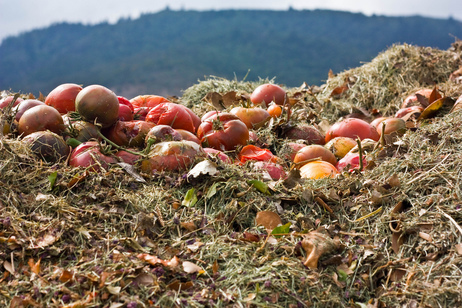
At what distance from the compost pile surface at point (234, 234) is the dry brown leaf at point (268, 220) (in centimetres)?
1

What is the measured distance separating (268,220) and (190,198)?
0.47m

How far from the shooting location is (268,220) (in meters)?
2.63

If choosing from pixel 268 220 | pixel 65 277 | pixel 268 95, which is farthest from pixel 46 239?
pixel 268 95

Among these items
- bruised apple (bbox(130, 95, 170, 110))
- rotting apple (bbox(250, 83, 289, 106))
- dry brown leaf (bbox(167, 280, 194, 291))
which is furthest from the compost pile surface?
rotting apple (bbox(250, 83, 289, 106))

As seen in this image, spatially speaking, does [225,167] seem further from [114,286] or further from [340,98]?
[340,98]

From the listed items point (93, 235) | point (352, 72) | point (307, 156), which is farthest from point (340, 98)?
point (93, 235)

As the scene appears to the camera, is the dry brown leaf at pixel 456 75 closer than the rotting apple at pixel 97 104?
No

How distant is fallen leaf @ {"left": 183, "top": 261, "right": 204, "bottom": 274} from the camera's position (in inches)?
85.5

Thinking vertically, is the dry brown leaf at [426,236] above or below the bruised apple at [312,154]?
above

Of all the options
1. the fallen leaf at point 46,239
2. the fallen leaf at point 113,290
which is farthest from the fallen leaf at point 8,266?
the fallen leaf at point 113,290

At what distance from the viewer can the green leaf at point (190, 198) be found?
274cm

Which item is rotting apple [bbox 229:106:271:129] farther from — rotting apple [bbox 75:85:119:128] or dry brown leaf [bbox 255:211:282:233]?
dry brown leaf [bbox 255:211:282:233]

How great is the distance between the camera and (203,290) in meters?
2.08

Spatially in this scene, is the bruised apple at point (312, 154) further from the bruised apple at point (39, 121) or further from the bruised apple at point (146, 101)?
the bruised apple at point (39, 121)
